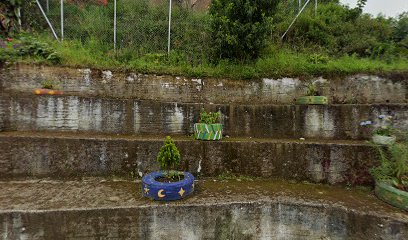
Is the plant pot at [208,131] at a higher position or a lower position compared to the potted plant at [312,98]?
lower

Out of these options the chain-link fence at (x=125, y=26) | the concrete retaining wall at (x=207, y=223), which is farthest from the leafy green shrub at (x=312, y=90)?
the chain-link fence at (x=125, y=26)

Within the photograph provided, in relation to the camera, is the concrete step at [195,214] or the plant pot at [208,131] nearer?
the concrete step at [195,214]

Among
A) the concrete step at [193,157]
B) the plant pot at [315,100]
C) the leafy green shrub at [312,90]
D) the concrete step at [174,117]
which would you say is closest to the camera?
the concrete step at [193,157]

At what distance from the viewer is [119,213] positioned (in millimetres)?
2820

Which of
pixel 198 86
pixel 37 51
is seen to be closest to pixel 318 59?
pixel 198 86

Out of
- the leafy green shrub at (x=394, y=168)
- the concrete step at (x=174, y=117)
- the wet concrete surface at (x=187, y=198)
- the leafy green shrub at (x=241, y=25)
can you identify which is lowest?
the wet concrete surface at (x=187, y=198)

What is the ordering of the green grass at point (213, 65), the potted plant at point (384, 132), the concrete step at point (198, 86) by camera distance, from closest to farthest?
the potted plant at point (384, 132) < the concrete step at point (198, 86) < the green grass at point (213, 65)

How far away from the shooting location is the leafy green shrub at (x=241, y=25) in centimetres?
529

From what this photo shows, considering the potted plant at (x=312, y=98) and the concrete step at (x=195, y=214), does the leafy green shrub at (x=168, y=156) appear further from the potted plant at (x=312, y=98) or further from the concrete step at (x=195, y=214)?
the potted plant at (x=312, y=98)

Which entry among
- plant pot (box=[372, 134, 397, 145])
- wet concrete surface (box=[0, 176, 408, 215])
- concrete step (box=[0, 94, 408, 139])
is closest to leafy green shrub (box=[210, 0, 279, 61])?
concrete step (box=[0, 94, 408, 139])

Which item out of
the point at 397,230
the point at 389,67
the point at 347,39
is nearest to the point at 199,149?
the point at 397,230

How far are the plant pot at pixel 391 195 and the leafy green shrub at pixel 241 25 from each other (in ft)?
12.9

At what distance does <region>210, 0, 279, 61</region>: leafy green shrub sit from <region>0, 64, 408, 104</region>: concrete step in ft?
3.00

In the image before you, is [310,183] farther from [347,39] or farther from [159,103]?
[347,39]
